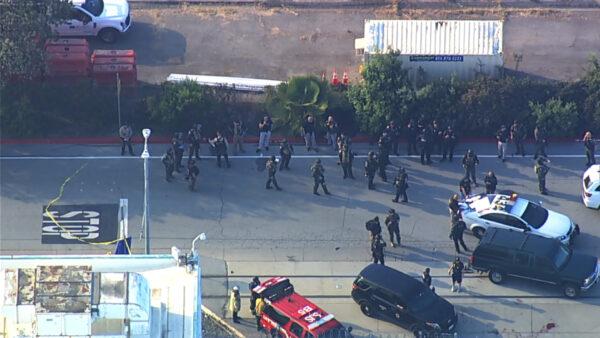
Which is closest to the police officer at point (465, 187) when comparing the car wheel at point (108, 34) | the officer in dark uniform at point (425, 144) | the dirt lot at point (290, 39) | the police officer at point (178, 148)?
the officer in dark uniform at point (425, 144)

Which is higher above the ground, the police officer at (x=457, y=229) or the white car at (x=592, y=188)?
the white car at (x=592, y=188)

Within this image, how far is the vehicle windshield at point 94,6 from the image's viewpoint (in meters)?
47.4

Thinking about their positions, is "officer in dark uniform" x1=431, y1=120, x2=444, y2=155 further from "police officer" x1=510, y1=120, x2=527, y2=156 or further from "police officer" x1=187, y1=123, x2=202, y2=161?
"police officer" x1=187, y1=123, x2=202, y2=161

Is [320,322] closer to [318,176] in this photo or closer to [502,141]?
[318,176]

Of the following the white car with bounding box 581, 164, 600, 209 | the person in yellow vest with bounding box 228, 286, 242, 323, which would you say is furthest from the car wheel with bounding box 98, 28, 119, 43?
the white car with bounding box 581, 164, 600, 209

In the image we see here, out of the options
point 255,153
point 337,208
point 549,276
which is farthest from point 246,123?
point 549,276

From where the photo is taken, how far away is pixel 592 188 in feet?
128

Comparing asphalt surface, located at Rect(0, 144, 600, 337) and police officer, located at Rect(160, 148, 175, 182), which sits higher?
police officer, located at Rect(160, 148, 175, 182)

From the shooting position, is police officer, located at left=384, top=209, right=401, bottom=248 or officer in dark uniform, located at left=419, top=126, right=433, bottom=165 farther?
officer in dark uniform, located at left=419, top=126, right=433, bottom=165

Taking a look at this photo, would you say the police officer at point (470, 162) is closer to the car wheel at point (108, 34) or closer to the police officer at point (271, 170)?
the police officer at point (271, 170)

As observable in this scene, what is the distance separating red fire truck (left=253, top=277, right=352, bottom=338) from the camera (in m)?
33.1

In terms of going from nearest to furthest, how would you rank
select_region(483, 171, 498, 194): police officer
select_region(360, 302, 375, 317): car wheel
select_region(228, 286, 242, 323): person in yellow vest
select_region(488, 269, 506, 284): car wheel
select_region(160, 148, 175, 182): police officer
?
select_region(228, 286, 242, 323): person in yellow vest → select_region(360, 302, 375, 317): car wheel → select_region(488, 269, 506, 284): car wheel → select_region(483, 171, 498, 194): police officer → select_region(160, 148, 175, 182): police officer

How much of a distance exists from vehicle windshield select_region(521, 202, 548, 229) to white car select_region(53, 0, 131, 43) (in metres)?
17.6

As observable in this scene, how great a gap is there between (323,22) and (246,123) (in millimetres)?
7576
